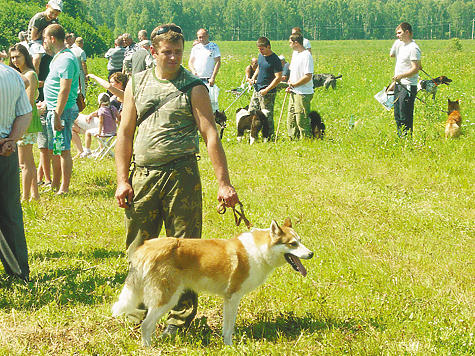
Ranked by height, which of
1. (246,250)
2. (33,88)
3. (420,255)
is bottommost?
(420,255)

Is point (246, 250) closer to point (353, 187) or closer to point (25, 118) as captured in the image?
point (25, 118)

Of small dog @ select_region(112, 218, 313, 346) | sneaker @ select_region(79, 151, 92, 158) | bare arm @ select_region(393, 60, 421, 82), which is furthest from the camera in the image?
sneaker @ select_region(79, 151, 92, 158)

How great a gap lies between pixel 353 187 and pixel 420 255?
97.5 inches

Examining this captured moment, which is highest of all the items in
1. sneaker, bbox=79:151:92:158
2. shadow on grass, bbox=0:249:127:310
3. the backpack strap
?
the backpack strap

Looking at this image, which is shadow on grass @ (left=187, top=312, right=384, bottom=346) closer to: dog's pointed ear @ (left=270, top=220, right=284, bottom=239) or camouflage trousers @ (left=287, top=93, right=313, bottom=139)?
dog's pointed ear @ (left=270, top=220, right=284, bottom=239)

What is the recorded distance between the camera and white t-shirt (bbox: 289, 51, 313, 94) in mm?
10570

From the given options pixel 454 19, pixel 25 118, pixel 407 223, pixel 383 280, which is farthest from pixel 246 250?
pixel 454 19

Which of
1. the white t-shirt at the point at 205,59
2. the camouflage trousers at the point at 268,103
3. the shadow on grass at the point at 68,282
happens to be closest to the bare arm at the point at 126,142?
the shadow on grass at the point at 68,282

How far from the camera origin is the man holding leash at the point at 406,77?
31.4 ft

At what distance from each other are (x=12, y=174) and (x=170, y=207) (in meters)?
1.76

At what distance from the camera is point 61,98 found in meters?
7.11

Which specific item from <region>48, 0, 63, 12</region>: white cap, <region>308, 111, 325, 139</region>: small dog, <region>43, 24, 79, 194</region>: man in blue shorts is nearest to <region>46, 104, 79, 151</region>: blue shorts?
<region>43, 24, 79, 194</region>: man in blue shorts

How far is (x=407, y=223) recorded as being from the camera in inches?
247

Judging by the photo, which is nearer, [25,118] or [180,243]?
[180,243]
